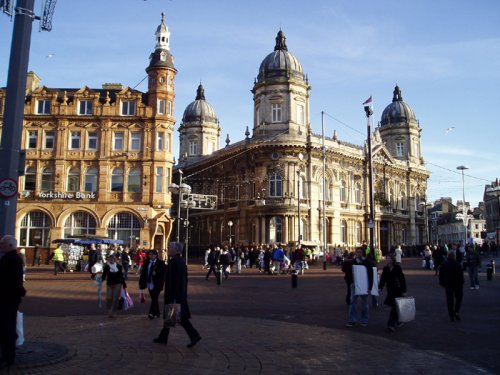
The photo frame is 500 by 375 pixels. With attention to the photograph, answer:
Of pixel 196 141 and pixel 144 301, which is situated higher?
pixel 196 141

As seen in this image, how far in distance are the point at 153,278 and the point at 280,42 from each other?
4814 centimetres

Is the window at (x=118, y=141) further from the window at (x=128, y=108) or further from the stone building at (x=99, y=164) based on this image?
the window at (x=128, y=108)

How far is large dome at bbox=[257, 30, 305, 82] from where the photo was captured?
55312mm

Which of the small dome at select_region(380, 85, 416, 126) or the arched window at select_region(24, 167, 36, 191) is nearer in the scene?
the arched window at select_region(24, 167, 36, 191)

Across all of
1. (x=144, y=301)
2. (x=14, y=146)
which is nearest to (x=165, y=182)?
(x=144, y=301)

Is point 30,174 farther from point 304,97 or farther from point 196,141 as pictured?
point 196,141

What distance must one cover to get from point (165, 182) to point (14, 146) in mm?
34128

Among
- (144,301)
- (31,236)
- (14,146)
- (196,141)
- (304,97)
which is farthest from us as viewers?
(196,141)

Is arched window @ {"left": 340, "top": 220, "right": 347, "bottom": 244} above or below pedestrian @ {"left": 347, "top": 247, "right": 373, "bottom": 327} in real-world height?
above

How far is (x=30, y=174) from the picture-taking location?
42406mm

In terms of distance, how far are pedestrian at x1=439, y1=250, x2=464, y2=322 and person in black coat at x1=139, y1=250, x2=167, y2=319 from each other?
743 cm

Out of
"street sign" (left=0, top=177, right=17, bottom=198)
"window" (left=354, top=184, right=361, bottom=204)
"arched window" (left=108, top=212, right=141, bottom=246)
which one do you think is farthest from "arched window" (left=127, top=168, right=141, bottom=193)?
"street sign" (left=0, top=177, right=17, bottom=198)

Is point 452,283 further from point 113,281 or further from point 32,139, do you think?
point 32,139

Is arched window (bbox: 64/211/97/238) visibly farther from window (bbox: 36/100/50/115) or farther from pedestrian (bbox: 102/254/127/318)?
pedestrian (bbox: 102/254/127/318)
